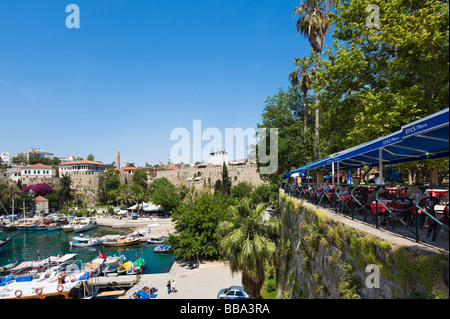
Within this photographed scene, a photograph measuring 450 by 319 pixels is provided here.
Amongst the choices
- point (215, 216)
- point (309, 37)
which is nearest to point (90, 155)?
point (215, 216)

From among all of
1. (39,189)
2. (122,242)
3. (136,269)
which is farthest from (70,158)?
(136,269)

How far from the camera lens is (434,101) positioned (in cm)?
946

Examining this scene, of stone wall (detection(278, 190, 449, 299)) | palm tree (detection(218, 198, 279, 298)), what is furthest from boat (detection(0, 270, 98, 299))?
stone wall (detection(278, 190, 449, 299))

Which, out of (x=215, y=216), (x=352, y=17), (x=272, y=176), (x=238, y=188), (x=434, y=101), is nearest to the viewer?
(x=434, y=101)

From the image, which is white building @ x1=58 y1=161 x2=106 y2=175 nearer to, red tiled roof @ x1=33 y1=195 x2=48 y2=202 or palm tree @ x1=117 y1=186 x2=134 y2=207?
red tiled roof @ x1=33 y1=195 x2=48 y2=202

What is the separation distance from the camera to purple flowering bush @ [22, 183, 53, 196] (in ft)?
222

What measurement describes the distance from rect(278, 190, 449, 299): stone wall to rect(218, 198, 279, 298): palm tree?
1.93 meters

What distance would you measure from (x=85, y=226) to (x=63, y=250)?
39.0ft

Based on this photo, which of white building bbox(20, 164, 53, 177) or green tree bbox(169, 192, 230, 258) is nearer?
green tree bbox(169, 192, 230, 258)

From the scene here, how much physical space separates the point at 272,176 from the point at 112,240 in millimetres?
26300

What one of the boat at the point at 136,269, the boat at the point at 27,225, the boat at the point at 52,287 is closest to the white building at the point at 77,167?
the boat at the point at 27,225

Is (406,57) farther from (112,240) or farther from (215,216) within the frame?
(112,240)

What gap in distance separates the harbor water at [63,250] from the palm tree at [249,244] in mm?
17910

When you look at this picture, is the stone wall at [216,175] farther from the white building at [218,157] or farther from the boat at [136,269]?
the boat at [136,269]
